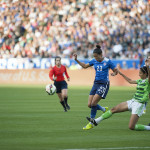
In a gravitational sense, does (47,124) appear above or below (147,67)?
below

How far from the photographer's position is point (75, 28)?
39.5 m

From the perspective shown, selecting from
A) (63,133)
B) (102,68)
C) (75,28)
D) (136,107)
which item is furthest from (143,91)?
(75,28)

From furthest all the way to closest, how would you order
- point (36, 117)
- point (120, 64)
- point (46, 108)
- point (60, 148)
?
1. point (120, 64)
2. point (46, 108)
3. point (36, 117)
4. point (60, 148)

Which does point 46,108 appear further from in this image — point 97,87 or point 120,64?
point 120,64

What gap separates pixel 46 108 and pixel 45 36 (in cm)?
2136

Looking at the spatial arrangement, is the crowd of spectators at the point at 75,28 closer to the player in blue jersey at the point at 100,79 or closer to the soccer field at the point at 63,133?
the soccer field at the point at 63,133

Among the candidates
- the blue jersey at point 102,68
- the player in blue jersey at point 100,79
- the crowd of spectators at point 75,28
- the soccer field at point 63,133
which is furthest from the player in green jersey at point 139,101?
the crowd of spectators at point 75,28

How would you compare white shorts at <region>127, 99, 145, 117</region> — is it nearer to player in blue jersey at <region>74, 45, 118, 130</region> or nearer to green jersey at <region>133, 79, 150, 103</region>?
green jersey at <region>133, 79, 150, 103</region>

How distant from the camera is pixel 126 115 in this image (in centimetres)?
1659

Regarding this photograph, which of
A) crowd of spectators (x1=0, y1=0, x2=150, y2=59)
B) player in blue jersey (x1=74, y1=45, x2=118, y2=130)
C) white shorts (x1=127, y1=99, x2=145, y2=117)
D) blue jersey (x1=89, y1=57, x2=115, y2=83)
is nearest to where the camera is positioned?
white shorts (x1=127, y1=99, x2=145, y2=117)

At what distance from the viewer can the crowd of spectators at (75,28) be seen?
37938 mm

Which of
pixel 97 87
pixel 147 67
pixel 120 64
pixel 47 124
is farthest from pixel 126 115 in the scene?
pixel 120 64

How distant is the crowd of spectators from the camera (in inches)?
1494

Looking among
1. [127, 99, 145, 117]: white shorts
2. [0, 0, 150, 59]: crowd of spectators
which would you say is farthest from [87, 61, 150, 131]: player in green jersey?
[0, 0, 150, 59]: crowd of spectators
